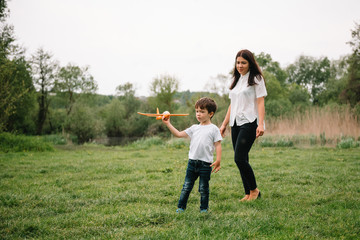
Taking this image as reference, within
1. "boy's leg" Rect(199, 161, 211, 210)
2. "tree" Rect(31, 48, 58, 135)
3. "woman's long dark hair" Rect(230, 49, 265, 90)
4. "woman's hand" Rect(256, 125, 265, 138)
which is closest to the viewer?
"boy's leg" Rect(199, 161, 211, 210)

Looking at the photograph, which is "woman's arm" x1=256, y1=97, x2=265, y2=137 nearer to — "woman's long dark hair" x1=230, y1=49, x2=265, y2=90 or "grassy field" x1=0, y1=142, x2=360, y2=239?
"woman's long dark hair" x1=230, y1=49, x2=265, y2=90

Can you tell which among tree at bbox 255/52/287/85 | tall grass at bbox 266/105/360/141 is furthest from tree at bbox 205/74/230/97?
tall grass at bbox 266/105/360/141

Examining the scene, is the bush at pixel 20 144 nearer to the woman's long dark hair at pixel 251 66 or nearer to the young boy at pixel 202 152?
the young boy at pixel 202 152

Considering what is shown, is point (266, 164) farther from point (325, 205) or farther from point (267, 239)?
point (267, 239)

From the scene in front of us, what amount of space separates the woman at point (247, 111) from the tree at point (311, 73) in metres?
66.7

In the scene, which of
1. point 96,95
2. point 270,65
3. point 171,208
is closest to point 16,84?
point 96,95

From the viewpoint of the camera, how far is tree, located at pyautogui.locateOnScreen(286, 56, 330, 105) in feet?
211

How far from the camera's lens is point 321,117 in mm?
14164

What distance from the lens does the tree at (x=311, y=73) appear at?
64188 millimetres

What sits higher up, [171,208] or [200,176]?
[200,176]

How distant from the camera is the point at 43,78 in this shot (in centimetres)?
3641

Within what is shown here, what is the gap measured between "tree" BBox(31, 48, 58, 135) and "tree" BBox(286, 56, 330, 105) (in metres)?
53.3

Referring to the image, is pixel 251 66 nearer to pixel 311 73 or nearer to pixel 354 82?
pixel 354 82

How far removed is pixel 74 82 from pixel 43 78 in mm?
8684
